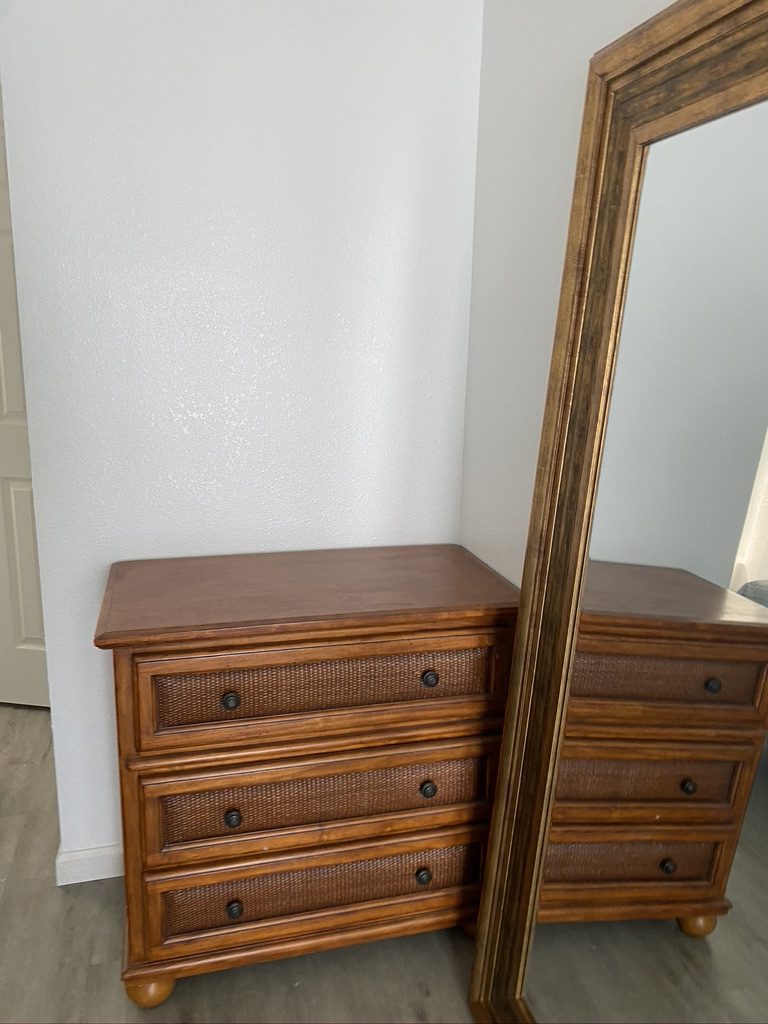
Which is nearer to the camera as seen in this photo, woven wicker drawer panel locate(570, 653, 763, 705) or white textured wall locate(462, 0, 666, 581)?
woven wicker drawer panel locate(570, 653, 763, 705)

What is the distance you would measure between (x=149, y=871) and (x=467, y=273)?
63.5 inches

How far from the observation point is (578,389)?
1.43 meters

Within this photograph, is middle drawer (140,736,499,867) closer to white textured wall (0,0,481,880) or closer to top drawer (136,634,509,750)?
top drawer (136,634,509,750)

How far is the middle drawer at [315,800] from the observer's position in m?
1.59

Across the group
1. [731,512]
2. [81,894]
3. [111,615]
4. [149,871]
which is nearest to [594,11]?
[731,512]

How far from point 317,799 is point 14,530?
5.65 ft

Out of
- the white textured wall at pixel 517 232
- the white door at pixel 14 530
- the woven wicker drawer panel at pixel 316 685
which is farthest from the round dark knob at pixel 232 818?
the white door at pixel 14 530

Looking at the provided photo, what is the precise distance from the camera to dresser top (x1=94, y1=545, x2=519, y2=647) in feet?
5.01

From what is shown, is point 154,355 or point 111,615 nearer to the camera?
point 111,615

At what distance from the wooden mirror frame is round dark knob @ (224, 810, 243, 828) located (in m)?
0.55

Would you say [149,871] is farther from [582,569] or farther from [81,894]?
[582,569]

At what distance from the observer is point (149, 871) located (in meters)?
1.60

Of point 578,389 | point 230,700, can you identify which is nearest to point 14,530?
point 230,700

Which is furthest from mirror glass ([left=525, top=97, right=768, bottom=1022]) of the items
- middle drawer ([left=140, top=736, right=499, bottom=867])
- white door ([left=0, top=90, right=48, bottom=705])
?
white door ([left=0, top=90, right=48, bottom=705])
